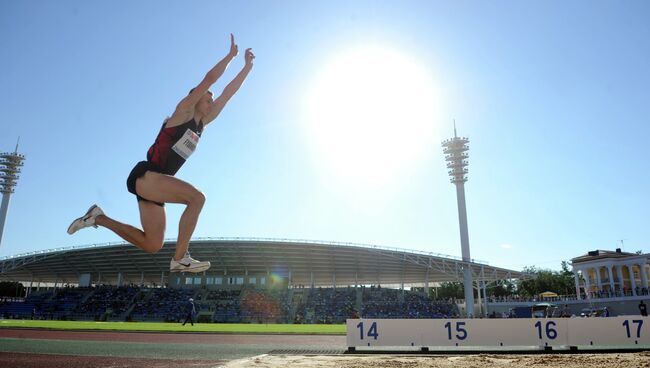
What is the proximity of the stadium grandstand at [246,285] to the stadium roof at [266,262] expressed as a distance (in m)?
0.13

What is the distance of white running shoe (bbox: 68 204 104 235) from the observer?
15.1 feet

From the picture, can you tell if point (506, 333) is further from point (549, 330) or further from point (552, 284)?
point (552, 284)

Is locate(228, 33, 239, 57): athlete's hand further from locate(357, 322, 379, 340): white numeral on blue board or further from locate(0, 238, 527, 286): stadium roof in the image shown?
locate(0, 238, 527, 286): stadium roof

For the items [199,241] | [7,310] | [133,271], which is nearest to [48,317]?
[7,310]

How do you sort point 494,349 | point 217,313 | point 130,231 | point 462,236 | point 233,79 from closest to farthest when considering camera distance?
point 130,231 < point 233,79 < point 494,349 < point 217,313 < point 462,236

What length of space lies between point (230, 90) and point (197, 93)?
74cm

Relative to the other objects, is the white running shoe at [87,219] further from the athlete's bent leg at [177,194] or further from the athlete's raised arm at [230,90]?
the athlete's raised arm at [230,90]

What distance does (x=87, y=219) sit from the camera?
15.1 feet

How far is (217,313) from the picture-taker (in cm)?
4706

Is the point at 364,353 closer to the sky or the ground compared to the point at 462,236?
closer to the ground

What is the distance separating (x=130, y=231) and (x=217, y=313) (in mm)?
46060

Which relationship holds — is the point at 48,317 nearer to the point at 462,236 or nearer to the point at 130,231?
the point at 462,236

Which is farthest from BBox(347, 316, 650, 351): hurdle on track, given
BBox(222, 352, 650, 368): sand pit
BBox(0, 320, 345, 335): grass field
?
BBox(0, 320, 345, 335): grass field

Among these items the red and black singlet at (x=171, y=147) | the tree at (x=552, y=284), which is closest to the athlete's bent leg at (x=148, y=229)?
the red and black singlet at (x=171, y=147)
